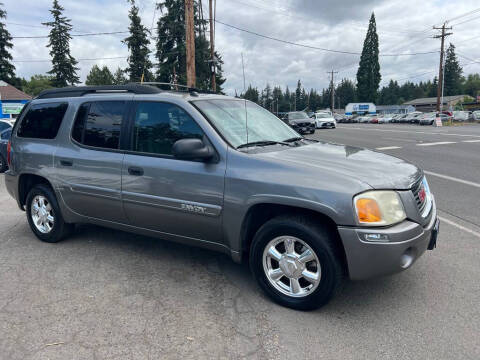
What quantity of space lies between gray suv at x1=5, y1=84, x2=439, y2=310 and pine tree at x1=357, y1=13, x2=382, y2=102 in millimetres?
81947

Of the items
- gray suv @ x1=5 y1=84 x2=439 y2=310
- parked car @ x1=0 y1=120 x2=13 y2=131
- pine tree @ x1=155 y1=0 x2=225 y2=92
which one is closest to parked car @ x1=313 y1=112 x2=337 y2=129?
pine tree @ x1=155 y1=0 x2=225 y2=92

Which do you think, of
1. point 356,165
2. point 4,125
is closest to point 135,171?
point 356,165

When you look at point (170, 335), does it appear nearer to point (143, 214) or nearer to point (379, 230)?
point (143, 214)

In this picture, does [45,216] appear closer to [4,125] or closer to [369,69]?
[4,125]

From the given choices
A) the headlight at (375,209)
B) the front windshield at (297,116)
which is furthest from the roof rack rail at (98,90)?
the front windshield at (297,116)

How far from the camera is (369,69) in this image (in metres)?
79.8

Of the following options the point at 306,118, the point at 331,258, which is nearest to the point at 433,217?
the point at 331,258

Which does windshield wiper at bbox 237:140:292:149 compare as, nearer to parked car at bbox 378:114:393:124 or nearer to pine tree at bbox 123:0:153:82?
pine tree at bbox 123:0:153:82

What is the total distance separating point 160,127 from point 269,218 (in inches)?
55.4

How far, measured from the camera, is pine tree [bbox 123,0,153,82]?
4769 cm

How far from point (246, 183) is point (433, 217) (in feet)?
5.34

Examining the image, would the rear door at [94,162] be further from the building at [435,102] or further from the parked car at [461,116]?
the building at [435,102]

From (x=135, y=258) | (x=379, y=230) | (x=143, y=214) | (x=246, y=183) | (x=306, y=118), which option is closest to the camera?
(x=379, y=230)

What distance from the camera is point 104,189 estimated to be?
413 centimetres
